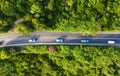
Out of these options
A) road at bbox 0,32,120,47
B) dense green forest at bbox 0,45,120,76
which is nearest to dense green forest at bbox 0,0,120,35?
road at bbox 0,32,120,47

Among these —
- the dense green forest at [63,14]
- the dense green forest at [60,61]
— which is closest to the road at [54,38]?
the dense green forest at [60,61]

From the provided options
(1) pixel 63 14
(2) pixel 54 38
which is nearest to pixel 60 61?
(2) pixel 54 38

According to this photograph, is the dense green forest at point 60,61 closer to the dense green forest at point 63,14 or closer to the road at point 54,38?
the road at point 54,38

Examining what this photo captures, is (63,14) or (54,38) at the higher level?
(63,14)

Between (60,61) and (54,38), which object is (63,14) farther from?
(60,61)

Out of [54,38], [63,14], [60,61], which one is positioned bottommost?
[60,61]

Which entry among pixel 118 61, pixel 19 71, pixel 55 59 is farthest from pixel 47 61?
pixel 118 61

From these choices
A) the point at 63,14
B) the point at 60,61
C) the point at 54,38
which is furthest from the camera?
the point at 60,61
